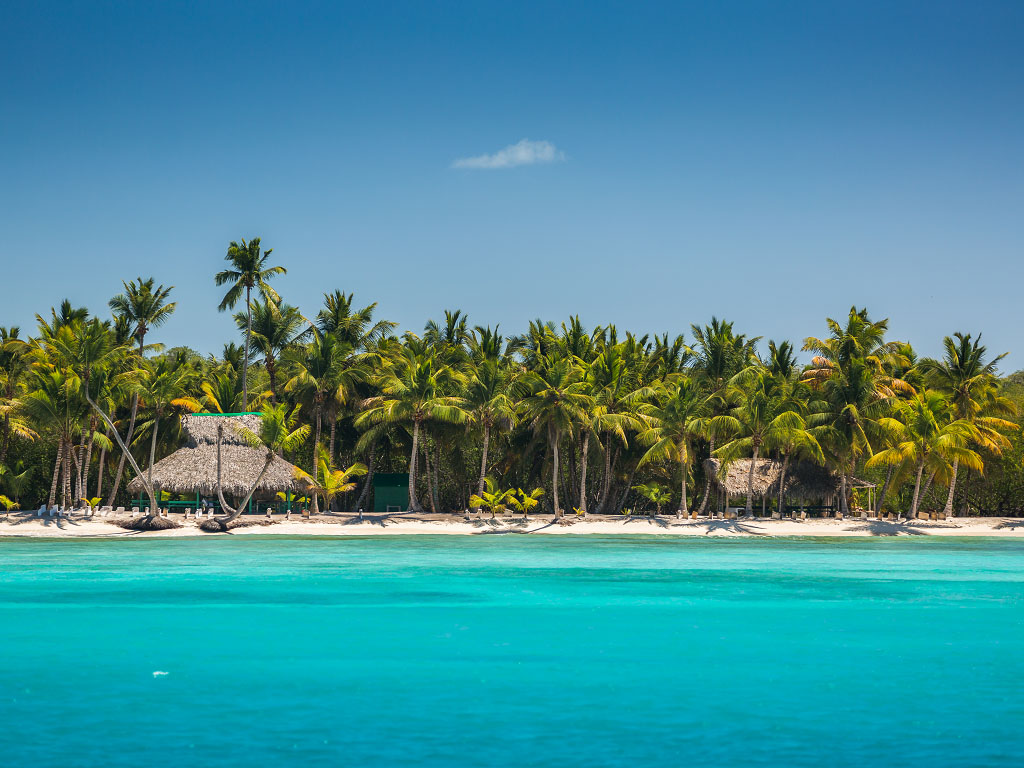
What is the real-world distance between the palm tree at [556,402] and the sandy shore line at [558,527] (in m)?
2.15

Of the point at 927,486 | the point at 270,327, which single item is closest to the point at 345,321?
the point at 270,327

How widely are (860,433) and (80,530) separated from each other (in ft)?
93.0

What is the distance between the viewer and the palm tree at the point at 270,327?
41312mm

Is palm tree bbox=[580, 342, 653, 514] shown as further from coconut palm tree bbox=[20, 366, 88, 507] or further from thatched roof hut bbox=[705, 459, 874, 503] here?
coconut palm tree bbox=[20, 366, 88, 507]

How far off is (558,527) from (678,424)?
6031mm

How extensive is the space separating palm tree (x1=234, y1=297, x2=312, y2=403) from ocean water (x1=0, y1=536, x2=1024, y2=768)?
73.4ft

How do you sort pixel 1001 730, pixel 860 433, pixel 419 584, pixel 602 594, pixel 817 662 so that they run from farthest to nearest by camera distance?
pixel 860 433 < pixel 419 584 < pixel 602 594 < pixel 817 662 < pixel 1001 730

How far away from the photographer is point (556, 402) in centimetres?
3581

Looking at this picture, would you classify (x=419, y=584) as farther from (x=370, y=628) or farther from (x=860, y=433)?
(x=860, y=433)

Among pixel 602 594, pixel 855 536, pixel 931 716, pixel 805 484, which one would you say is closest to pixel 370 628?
pixel 602 594

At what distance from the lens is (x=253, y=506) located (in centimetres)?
3881

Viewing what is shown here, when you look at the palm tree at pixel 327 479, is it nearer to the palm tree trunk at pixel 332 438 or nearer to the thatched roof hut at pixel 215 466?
the thatched roof hut at pixel 215 466

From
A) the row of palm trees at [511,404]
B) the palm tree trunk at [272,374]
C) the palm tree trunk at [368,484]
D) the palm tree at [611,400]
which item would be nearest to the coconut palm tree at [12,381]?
the row of palm trees at [511,404]

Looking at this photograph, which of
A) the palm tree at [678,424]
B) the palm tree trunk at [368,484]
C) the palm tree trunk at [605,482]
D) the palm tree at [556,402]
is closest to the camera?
the palm tree at [556,402]
